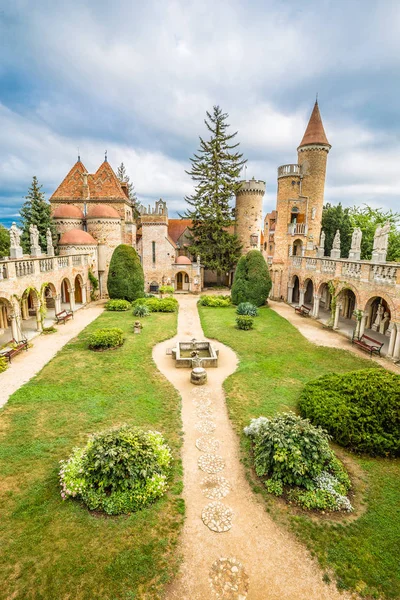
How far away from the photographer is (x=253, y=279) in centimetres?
2638

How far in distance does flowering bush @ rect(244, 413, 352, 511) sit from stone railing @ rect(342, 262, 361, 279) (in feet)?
43.8

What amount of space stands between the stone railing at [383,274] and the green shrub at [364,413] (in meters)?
7.76

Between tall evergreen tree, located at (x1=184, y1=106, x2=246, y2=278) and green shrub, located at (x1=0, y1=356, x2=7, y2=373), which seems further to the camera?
tall evergreen tree, located at (x1=184, y1=106, x2=246, y2=278)

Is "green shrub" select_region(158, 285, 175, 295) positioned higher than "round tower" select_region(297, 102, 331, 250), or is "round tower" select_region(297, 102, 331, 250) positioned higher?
"round tower" select_region(297, 102, 331, 250)

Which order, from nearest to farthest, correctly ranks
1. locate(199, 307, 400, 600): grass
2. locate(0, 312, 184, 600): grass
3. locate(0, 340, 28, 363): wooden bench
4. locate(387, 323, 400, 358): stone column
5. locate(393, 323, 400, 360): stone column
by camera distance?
1. locate(0, 312, 184, 600): grass
2. locate(199, 307, 400, 600): grass
3. locate(0, 340, 28, 363): wooden bench
4. locate(393, 323, 400, 360): stone column
5. locate(387, 323, 400, 358): stone column

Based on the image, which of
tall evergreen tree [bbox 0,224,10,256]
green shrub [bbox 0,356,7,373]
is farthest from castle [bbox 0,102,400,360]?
tall evergreen tree [bbox 0,224,10,256]

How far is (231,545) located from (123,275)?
2307 centimetres

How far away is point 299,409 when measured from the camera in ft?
32.8

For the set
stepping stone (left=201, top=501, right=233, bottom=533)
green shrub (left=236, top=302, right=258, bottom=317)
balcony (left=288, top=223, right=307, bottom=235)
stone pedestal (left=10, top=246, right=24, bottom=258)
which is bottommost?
stepping stone (left=201, top=501, right=233, bottom=533)

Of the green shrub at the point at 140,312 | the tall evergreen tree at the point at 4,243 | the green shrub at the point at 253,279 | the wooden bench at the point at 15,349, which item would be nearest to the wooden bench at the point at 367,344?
the green shrub at the point at 253,279

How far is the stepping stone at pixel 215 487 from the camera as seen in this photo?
6777mm

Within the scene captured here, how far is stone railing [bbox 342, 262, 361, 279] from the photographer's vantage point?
1810cm

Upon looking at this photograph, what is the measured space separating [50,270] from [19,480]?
52.3 feet

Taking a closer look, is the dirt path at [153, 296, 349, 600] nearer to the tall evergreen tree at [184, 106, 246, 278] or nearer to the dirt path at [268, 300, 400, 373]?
the dirt path at [268, 300, 400, 373]
